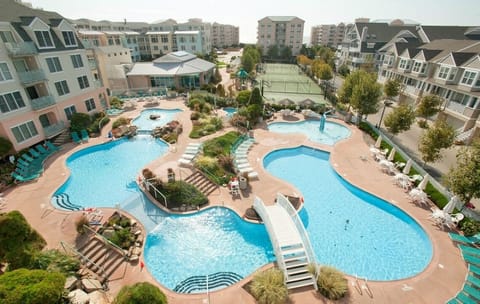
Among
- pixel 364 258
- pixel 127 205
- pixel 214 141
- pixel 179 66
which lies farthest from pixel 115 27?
pixel 364 258

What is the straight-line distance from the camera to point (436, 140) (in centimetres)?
1803

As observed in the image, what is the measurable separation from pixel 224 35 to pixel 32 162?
131 m

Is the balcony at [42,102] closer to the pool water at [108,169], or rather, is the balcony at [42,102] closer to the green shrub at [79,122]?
the green shrub at [79,122]

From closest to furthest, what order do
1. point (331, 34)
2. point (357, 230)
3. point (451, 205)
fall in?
point (451, 205)
point (357, 230)
point (331, 34)

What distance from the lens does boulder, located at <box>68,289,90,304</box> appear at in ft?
31.6

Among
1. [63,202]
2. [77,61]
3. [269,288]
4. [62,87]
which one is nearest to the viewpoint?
[269,288]

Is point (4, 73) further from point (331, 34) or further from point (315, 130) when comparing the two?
point (331, 34)

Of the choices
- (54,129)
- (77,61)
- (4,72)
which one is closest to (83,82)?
(77,61)

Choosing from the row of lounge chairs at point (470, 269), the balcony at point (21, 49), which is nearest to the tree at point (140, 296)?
the row of lounge chairs at point (470, 269)

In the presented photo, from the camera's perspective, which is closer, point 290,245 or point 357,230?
point 290,245

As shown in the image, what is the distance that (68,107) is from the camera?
25703 millimetres

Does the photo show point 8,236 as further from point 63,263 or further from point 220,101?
point 220,101

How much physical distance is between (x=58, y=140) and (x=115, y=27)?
247ft

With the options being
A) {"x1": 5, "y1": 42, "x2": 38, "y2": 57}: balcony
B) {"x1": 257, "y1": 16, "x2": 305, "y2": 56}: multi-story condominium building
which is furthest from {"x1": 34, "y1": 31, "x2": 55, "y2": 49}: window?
{"x1": 257, "y1": 16, "x2": 305, "y2": 56}: multi-story condominium building
